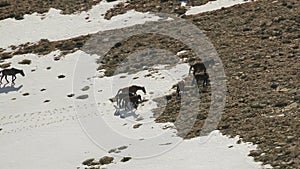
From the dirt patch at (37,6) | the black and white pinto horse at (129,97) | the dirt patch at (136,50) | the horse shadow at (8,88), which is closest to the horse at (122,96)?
the black and white pinto horse at (129,97)

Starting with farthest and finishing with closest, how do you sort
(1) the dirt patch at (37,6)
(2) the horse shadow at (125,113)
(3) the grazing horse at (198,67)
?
(1) the dirt patch at (37,6) → (3) the grazing horse at (198,67) → (2) the horse shadow at (125,113)

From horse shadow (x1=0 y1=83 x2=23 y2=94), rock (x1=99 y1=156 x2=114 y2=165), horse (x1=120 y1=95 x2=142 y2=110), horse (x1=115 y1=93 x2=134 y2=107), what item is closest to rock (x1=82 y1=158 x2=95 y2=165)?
rock (x1=99 y1=156 x2=114 y2=165)

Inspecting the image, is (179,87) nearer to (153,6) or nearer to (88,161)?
(88,161)

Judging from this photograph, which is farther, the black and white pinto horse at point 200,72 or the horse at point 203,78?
the black and white pinto horse at point 200,72

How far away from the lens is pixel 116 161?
1038 inches

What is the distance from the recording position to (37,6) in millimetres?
58125

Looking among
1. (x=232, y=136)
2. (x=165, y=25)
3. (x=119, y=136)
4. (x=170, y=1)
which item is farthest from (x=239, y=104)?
(x=170, y=1)

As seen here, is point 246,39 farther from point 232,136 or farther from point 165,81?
point 232,136

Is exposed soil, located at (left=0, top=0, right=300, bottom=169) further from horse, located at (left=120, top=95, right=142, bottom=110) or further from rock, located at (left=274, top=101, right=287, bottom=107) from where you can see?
horse, located at (left=120, top=95, right=142, bottom=110)

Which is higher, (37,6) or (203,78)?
(37,6)

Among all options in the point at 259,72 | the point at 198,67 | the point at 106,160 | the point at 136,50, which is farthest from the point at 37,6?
the point at 106,160

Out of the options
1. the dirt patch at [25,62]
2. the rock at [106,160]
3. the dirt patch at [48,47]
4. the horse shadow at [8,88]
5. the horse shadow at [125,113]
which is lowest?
the rock at [106,160]

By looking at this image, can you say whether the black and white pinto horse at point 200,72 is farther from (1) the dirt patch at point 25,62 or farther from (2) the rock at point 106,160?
(1) the dirt patch at point 25,62

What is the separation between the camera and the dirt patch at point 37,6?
56344 millimetres
